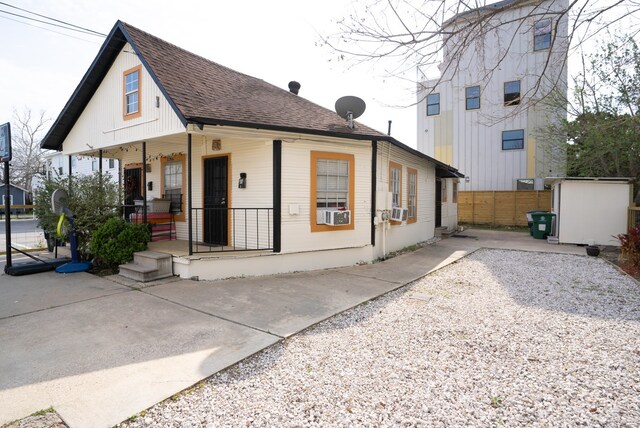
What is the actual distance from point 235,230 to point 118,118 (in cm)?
416

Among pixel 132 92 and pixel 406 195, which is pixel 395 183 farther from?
pixel 132 92

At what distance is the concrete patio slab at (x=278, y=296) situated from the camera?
445cm

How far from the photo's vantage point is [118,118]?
27.9ft

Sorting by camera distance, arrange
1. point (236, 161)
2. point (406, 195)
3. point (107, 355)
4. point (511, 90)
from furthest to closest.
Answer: point (511, 90) → point (406, 195) → point (236, 161) → point (107, 355)

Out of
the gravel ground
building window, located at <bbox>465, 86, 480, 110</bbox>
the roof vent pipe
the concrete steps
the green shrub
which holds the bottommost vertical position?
the gravel ground

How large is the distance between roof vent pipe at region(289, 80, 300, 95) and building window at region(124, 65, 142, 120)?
4.82 metres

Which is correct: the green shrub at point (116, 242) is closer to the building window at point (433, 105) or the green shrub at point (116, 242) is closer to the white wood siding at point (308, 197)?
the white wood siding at point (308, 197)

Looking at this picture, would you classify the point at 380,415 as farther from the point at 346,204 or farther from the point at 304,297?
the point at 346,204

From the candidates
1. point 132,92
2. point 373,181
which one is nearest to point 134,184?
point 132,92

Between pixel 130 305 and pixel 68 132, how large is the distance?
27.2ft

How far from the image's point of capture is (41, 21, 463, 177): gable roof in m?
6.47

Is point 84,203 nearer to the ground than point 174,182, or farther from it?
nearer to the ground

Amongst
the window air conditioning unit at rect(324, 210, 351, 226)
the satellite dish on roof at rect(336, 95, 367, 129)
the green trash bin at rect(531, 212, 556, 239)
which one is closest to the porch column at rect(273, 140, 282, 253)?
the window air conditioning unit at rect(324, 210, 351, 226)

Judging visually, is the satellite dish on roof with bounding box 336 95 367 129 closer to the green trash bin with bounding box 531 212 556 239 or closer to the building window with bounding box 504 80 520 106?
the green trash bin with bounding box 531 212 556 239
